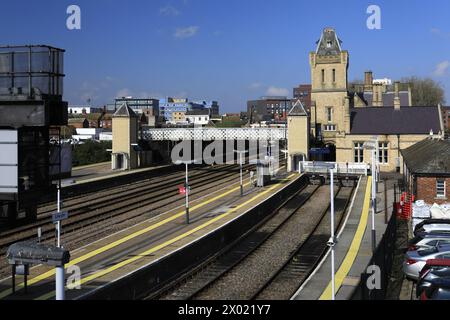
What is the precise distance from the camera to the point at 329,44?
61688mm

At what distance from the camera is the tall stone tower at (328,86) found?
59844mm

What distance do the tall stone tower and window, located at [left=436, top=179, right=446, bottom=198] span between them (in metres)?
30.3

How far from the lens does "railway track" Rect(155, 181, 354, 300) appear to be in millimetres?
16250

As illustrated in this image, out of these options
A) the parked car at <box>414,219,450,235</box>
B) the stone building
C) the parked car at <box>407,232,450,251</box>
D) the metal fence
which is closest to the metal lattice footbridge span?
the stone building

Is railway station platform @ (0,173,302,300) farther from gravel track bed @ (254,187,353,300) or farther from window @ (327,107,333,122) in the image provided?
window @ (327,107,333,122)

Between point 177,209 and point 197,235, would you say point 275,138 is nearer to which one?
point 177,209

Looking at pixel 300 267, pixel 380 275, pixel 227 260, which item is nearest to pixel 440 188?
pixel 300 267

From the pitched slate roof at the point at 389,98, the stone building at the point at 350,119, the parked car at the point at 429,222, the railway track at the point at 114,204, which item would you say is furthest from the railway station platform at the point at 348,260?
the pitched slate roof at the point at 389,98

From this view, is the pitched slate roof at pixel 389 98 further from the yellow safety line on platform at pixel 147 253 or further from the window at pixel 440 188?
the yellow safety line on platform at pixel 147 253

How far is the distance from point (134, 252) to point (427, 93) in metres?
90.7

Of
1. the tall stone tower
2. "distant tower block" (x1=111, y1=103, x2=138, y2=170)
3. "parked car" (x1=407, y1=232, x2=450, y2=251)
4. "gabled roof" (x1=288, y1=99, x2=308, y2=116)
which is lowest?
"parked car" (x1=407, y1=232, x2=450, y2=251)

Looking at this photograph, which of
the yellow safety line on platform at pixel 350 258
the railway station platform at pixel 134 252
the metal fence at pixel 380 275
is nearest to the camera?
the metal fence at pixel 380 275

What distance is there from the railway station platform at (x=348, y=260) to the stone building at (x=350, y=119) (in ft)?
53.2

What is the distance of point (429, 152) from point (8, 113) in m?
29.2
